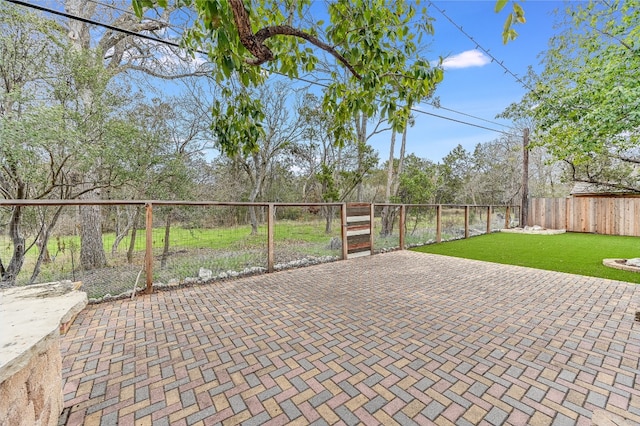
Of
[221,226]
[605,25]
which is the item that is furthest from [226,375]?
[605,25]

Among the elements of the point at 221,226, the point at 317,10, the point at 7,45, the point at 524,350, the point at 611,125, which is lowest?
the point at 524,350

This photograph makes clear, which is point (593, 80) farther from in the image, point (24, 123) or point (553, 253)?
point (24, 123)

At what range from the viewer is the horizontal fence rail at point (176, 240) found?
360cm

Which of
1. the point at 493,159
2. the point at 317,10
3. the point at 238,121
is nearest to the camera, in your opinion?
the point at 238,121

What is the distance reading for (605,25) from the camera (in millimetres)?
5043

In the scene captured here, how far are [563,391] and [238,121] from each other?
283cm

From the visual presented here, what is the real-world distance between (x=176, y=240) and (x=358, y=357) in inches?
147

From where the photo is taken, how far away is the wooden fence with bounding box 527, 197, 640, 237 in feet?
31.3

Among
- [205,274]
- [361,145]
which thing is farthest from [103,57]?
[361,145]

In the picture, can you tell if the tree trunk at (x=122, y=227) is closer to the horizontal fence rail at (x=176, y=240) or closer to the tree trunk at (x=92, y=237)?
the horizontal fence rail at (x=176, y=240)

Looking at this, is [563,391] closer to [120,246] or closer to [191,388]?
[191,388]

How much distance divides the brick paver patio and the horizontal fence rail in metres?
0.60

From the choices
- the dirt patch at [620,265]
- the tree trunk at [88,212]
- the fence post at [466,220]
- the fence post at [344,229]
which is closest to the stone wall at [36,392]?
the tree trunk at [88,212]

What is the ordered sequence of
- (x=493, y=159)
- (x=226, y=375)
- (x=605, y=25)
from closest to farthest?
1. (x=226, y=375)
2. (x=605, y=25)
3. (x=493, y=159)
